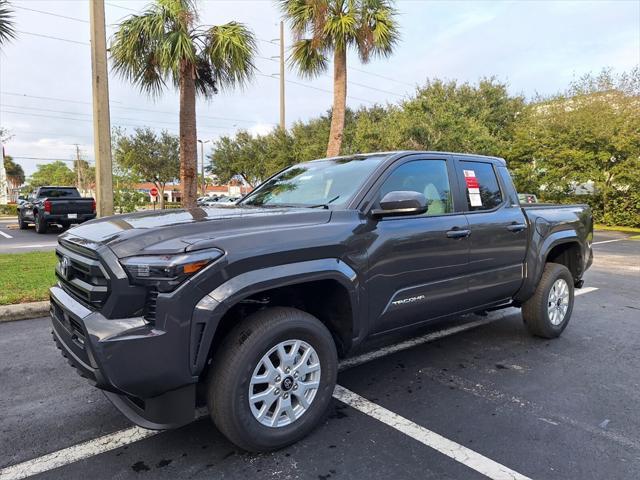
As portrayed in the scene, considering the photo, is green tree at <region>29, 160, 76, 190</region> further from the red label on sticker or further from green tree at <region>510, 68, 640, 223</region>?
the red label on sticker

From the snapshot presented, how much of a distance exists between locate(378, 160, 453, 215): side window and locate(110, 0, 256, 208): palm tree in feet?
23.3

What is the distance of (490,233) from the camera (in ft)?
13.2

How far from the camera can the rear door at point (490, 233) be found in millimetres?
3920

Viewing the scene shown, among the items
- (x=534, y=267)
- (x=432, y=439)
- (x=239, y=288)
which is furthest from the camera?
(x=534, y=267)

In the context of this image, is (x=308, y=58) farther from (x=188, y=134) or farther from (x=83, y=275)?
(x=83, y=275)

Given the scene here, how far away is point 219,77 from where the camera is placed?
1067cm

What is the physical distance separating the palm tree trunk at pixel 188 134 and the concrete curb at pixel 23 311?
478 centimetres

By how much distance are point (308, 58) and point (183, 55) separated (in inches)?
211

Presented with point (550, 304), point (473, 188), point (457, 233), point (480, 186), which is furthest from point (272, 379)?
point (550, 304)

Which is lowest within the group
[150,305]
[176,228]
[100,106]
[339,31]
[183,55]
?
[150,305]

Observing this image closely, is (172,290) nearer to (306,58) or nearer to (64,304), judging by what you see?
(64,304)

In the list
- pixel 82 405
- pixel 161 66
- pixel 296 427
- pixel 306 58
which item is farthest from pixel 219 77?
pixel 296 427

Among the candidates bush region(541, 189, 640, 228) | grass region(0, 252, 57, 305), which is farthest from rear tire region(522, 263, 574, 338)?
bush region(541, 189, 640, 228)

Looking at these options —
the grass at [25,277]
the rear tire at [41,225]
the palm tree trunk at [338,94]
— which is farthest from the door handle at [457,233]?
the rear tire at [41,225]
